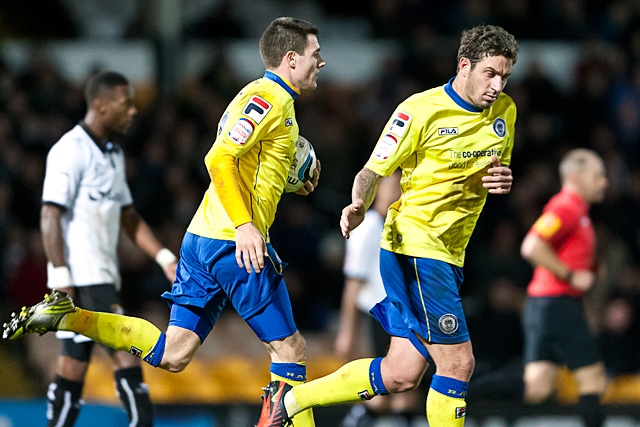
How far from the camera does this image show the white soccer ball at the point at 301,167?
5.36m

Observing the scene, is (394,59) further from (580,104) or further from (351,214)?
(351,214)

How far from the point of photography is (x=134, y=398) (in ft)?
19.7

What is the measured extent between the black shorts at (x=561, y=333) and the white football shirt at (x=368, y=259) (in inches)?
45.5

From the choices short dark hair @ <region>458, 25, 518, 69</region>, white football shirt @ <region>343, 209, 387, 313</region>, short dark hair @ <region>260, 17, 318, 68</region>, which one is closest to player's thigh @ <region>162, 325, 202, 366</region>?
short dark hair @ <region>260, 17, 318, 68</region>

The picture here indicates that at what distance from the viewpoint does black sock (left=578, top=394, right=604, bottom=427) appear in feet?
23.7

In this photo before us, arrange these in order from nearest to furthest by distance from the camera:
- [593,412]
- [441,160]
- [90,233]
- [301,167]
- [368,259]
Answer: [441,160] < [301,167] < [90,233] < [593,412] < [368,259]

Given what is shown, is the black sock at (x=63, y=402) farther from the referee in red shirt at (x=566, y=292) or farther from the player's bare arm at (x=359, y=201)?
the referee in red shirt at (x=566, y=292)

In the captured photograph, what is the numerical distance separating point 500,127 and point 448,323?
1.04m

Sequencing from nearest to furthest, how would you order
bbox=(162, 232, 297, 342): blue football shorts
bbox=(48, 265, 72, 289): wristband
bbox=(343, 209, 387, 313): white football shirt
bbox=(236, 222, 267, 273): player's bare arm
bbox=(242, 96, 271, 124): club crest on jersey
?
1. bbox=(236, 222, 267, 273): player's bare arm
2. bbox=(242, 96, 271, 124): club crest on jersey
3. bbox=(162, 232, 297, 342): blue football shorts
4. bbox=(48, 265, 72, 289): wristband
5. bbox=(343, 209, 387, 313): white football shirt

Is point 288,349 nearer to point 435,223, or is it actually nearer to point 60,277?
point 435,223

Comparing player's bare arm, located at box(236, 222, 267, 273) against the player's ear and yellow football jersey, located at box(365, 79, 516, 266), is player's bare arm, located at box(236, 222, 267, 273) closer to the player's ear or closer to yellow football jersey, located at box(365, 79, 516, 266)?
yellow football jersey, located at box(365, 79, 516, 266)

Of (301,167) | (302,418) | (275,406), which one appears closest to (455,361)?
(302,418)

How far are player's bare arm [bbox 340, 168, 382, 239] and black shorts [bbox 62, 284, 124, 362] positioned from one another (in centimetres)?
180

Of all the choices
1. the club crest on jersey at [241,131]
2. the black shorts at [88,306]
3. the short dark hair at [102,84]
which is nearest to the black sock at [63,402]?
the black shorts at [88,306]
